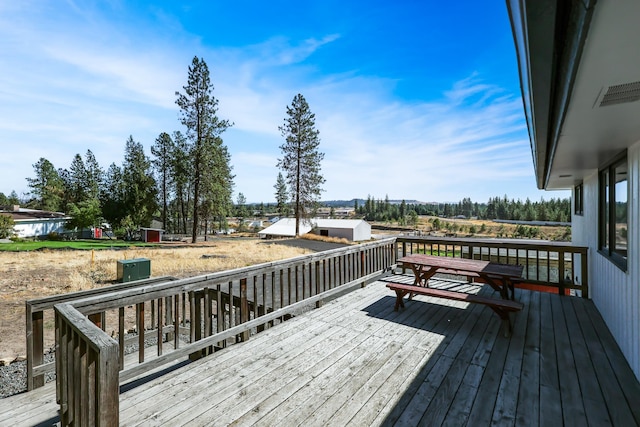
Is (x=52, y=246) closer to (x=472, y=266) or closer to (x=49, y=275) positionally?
(x=49, y=275)

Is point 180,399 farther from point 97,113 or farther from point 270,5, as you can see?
point 97,113

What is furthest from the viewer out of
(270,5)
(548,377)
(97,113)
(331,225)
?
(331,225)

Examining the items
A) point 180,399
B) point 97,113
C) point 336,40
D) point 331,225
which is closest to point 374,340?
point 180,399

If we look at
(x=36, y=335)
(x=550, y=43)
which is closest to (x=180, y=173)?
(x=36, y=335)

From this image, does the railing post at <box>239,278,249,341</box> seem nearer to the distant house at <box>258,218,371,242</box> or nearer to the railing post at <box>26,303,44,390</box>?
the railing post at <box>26,303,44,390</box>

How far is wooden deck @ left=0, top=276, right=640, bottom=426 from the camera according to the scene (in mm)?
1994

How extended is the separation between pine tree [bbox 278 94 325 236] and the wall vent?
2403 cm

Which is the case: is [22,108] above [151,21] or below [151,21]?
below

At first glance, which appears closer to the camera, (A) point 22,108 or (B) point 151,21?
(B) point 151,21

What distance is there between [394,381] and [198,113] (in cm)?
2277

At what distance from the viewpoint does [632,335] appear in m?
2.61

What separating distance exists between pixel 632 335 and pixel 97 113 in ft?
45.2

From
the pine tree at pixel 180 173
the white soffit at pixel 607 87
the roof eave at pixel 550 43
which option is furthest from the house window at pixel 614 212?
the pine tree at pixel 180 173

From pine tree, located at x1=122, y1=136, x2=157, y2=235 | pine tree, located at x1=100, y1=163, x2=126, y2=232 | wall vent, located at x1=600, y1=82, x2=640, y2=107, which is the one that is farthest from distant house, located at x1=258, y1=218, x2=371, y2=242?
wall vent, located at x1=600, y1=82, x2=640, y2=107
